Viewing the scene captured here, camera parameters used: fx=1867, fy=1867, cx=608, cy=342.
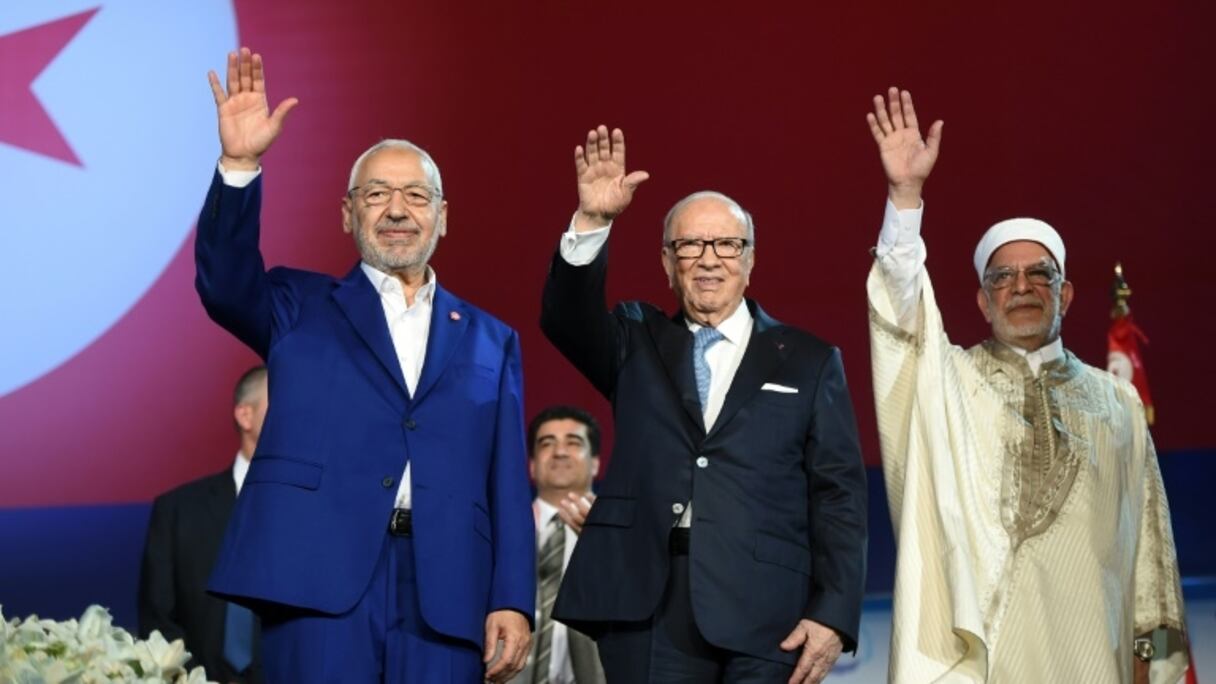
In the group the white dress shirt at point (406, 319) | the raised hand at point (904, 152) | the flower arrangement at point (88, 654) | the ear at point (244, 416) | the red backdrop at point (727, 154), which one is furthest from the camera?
the red backdrop at point (727, 154)

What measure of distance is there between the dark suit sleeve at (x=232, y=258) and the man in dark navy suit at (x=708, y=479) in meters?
0.52

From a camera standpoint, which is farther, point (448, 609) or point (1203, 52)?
point (1203, 52)

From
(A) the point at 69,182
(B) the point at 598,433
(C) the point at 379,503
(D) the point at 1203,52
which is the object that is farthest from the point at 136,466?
(D) the point at 1203,52

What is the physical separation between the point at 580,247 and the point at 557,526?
1485 mm

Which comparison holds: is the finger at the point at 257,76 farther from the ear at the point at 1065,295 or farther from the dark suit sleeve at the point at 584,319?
the ear at the point at 1065,295

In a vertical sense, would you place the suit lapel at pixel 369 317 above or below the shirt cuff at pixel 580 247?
below

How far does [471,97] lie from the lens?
5168mm

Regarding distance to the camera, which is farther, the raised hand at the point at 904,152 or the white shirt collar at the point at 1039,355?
the white shirt collar at the point at 1039,355

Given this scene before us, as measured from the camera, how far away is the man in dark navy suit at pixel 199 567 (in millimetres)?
4715

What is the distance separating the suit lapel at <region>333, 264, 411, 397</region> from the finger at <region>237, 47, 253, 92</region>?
1.26 ft

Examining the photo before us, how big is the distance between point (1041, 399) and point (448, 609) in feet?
4.42

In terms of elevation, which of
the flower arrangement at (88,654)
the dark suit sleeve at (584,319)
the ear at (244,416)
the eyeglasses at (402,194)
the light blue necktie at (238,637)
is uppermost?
the eyeglasses at (402,194)

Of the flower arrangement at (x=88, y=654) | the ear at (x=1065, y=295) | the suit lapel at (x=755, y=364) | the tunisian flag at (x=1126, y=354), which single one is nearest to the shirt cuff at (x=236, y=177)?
the suit lapel at (x=755, y=364)

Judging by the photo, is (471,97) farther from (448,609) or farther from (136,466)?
(448,609)
